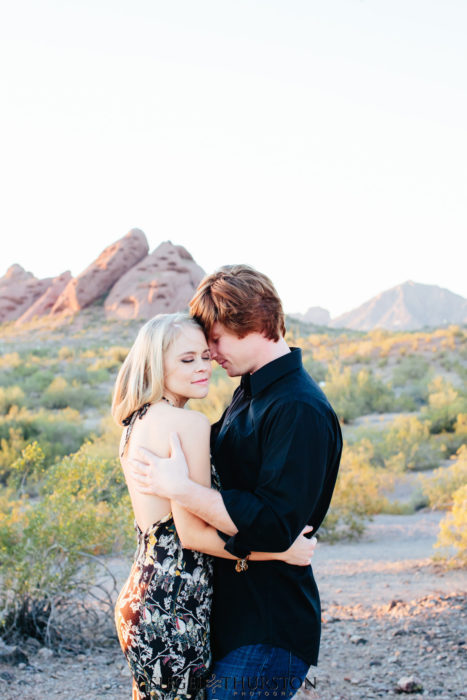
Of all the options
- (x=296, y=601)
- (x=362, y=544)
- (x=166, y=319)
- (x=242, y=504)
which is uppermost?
(x=166, y=319)

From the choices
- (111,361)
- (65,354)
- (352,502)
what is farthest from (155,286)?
(352,502)

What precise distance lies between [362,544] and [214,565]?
6533mm

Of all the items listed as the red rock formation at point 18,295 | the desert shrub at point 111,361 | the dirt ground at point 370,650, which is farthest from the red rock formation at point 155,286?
the dirt ground at point 370,650

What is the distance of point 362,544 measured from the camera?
843 cm

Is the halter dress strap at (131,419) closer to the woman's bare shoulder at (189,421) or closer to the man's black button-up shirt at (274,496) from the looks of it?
the woman's bare shoulder at (189,421)

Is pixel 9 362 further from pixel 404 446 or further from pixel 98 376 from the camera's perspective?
pixel 404 446

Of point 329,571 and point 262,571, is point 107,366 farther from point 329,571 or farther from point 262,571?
point 262,571

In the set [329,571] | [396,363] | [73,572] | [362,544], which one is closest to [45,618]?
[73,572]

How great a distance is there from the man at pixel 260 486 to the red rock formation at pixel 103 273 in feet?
164

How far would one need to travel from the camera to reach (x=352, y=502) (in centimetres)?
912

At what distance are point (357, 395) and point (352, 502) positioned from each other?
9417 millimetres

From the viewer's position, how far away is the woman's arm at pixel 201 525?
2184 mm

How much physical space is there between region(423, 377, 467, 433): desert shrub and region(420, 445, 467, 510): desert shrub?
193 inches

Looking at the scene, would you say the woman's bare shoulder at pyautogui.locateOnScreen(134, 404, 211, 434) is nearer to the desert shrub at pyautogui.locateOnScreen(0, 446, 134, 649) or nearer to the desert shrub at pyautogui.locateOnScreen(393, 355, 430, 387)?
the desert shrub at pyautogui.locateOnScreen(0, 446, 134, 649)
